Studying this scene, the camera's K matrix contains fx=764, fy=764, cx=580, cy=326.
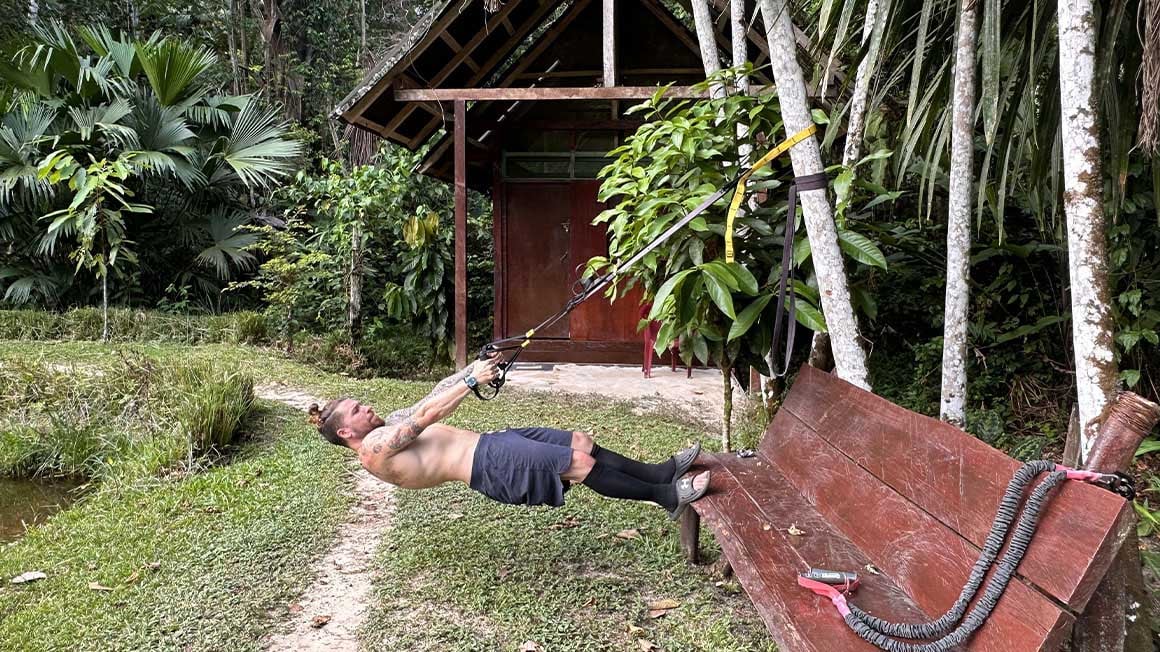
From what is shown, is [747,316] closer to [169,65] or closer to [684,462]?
[684,462]

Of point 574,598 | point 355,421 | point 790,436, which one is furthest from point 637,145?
point 574,598

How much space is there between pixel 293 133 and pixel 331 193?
8.07 feet

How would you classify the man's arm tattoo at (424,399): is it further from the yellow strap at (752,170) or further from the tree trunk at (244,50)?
the tree trunk at (244,50)

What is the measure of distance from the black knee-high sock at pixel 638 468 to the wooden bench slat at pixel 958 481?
568 millimetres

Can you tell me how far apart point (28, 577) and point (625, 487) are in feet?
8.78

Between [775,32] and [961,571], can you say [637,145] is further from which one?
[961,571]

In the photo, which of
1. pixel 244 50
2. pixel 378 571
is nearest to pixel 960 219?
pixel 378 571

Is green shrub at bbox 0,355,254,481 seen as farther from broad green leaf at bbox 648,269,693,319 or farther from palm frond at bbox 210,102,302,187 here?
palm frond at bbox 210,102,302,187

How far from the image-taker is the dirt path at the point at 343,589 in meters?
2.77

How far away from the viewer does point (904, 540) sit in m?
2.30

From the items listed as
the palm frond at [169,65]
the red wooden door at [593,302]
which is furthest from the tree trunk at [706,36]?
the palm frond at [169,65]

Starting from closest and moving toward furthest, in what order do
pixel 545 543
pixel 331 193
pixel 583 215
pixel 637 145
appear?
pixel 545 543, pixel 637 145, pixel 583 215, pixel 331 193

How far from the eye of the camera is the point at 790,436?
329cm

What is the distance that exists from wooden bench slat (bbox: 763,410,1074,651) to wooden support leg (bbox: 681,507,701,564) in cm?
42
